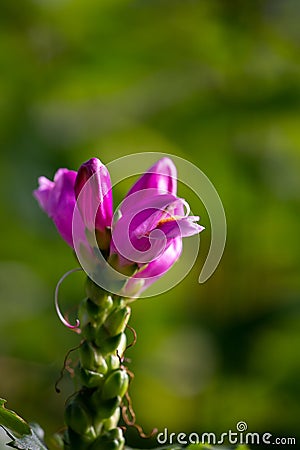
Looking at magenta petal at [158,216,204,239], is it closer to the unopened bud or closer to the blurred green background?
the unopened bud

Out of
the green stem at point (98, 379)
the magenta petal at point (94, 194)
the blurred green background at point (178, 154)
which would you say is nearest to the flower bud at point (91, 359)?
the green stem at point (98, 379)

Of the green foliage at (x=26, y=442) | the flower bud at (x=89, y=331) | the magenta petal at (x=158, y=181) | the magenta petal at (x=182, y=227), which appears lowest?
the green foliage at (x=26, y=442)

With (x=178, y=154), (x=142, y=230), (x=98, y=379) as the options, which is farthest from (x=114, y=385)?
(x=178, y=154)

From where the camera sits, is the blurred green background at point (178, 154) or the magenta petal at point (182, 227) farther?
the blurred green background at point (178, 154)

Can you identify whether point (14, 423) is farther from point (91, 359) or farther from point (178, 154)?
point (178, 154)

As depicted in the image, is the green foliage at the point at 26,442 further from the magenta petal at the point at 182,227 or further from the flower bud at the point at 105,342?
the magenta petal at the point at 182,227

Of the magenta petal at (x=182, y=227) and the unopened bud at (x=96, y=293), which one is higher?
the magenta petal at (x=182, y=227)

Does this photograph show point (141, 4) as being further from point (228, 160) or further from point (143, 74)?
point (228, 160)
